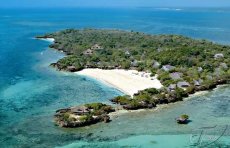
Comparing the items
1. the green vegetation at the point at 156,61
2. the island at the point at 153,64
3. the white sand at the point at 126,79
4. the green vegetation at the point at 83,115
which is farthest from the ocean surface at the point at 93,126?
the green vegetation at the point at 156,61

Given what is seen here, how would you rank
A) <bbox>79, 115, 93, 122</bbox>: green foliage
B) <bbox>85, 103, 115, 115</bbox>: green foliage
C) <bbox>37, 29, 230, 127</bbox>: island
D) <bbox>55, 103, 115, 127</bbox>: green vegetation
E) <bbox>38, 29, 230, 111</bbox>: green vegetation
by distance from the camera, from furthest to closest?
<bbox>38, 29, 230, 111</bbox>: green vegetation
<bbox>37, 29, 230, 127</bbox>: island
<bbox>85, 103, 115, 115</bbox>: green foliage
<bbox>79, 115, 93, 122</bbox>: green foliage
<bbox>55, 103, 115, 127</bbox>: green vegetation

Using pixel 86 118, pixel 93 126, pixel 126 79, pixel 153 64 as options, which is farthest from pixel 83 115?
pixel 153 64

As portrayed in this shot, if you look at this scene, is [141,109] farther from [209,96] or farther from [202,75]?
[202,75]

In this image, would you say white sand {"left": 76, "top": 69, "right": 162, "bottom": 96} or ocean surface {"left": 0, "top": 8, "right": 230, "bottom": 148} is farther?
white sand {"left": 76, "top": 69, "right": 162, "bottom": 96}

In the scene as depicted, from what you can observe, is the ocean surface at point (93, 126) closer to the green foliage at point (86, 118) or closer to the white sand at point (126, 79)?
the green foliage at point (86, 118)

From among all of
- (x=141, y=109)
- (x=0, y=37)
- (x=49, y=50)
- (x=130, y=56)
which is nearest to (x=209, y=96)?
(x=141, y=109)

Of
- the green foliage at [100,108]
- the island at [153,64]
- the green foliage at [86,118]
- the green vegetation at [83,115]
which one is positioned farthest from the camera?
the island at [153,64]

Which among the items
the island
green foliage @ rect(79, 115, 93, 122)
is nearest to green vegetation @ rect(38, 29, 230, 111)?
the island

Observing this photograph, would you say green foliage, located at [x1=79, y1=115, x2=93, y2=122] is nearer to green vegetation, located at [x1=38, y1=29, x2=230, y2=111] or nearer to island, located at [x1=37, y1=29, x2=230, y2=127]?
island, located at [x1=37, y1=29, x2=230, y2=127]
